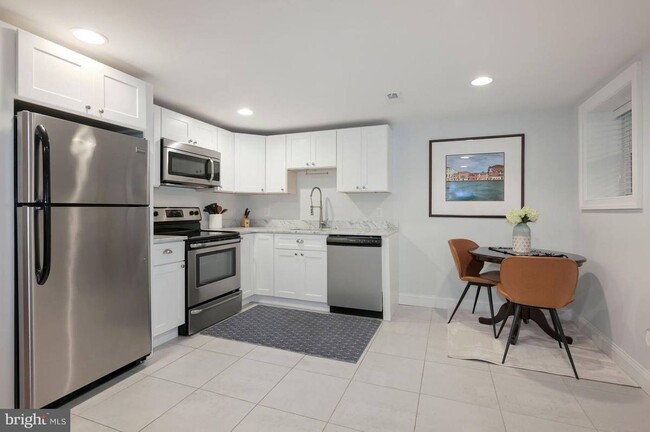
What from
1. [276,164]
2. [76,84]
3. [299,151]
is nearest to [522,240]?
[299,151]

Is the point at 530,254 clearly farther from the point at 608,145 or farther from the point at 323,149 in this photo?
the point at 323,149

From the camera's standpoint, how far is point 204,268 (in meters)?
3.17

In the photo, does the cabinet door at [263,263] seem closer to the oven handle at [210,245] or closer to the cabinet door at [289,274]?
the cabinet door at [289,274]

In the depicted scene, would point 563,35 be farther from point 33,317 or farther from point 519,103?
point 33,317

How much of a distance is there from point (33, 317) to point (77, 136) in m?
1.07

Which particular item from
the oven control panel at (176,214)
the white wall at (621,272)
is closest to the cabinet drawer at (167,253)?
the oven control panel at (176,214)

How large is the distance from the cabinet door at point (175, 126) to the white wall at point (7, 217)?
1.42 m

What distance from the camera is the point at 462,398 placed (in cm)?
202

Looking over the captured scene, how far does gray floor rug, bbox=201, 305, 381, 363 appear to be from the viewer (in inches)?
108

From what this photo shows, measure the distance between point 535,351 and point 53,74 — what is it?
4.05 metres

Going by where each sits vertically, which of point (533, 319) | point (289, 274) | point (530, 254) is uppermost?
point (530, 254)

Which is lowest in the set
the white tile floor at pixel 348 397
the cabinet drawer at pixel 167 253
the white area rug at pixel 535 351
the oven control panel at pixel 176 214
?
the white tile floor at pixel 348 397

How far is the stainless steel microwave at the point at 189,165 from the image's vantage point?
10.3 ft

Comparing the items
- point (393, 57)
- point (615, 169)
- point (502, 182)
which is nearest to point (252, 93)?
point (393, 57)
